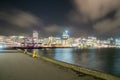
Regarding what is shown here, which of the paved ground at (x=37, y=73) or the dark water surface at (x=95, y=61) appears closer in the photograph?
the paved ground at (x=37, y=73)

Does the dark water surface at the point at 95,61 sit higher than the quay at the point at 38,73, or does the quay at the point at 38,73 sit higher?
the quay at the point at 38,73

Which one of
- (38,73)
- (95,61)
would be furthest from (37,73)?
(95,61)

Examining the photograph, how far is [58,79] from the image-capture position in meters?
9.72

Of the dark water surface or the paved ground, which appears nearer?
the paved ground

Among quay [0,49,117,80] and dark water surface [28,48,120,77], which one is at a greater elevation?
quay [0,49,117,80]

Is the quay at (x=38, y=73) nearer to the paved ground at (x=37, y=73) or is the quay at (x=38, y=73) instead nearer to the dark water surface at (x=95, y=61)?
the paved ground at (x=37, y=73)

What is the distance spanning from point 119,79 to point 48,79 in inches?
137

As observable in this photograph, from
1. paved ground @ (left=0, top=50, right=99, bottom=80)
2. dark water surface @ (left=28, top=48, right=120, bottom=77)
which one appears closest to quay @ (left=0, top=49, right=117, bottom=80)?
paved ground @ (left=0, top=50, right=99, bottom=80)

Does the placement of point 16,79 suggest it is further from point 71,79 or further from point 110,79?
point 110,79

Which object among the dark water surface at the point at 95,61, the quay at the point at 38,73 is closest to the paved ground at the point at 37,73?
the quay at the point at 38,73

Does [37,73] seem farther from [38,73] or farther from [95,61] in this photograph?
[95,61]

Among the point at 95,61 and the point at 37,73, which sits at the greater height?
the point at 37,73

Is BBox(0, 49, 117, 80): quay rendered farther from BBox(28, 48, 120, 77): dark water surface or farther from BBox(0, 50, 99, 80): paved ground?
BBox(28, 48, 120, 77): dark water surface

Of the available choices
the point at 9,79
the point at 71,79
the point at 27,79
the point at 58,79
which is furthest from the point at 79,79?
the point at 9,79
